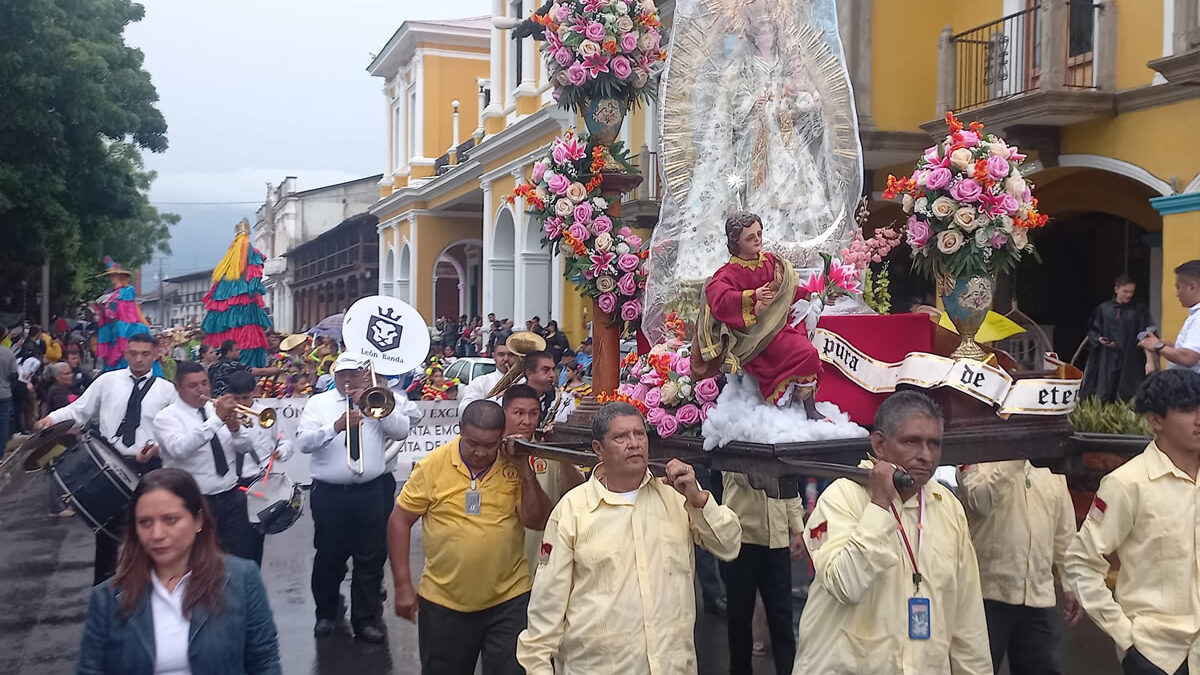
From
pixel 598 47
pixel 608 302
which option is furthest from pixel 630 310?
pixel 598 47

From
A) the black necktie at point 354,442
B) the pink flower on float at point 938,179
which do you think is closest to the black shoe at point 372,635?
the black necktie at point 354,442

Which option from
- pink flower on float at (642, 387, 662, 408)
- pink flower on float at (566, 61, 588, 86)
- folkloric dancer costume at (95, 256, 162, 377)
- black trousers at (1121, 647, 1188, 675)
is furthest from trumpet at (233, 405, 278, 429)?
folkloric dancer costume at (95, 256, 162, 377)

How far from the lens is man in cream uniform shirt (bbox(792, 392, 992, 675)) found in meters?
3.54

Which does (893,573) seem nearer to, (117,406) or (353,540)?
(353,540)

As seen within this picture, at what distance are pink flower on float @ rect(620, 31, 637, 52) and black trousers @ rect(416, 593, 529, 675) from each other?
3.34 metres

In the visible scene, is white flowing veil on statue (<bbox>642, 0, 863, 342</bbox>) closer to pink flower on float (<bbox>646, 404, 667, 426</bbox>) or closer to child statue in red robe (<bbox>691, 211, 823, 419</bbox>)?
pink flower on float (<bbox>646, 404, 667, 426</bbox>)

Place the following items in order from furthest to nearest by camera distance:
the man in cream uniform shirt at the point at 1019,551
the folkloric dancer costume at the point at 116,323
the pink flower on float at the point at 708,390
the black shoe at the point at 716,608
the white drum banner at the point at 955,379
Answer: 1. the folkloric dancer costume at the point at 116,323
2. the black shoe at the point at 716,608
3. the pink flower on float at the point at 708,390
4. the white drum banner at the point at 955,379
5. the man in cream uniform shirt at the point at 1019,551

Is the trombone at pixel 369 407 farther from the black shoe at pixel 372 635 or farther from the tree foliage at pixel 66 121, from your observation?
the tree foliage at pixel 66 121

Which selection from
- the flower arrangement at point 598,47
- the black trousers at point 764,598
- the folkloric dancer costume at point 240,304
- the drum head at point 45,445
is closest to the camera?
the black trousers at point 764,598

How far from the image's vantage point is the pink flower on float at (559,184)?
6.74 meters

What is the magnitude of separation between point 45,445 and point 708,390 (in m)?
3.83

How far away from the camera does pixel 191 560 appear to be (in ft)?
10.9

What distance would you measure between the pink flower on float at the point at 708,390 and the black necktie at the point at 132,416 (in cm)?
355

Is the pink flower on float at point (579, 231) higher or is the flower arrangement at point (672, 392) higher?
the pink flower on float at point (579, 231)
